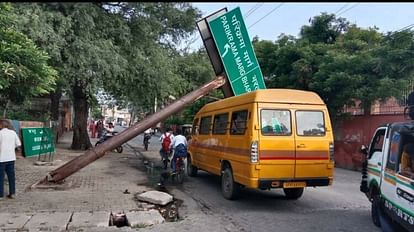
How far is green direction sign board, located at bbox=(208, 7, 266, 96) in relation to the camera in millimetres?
13727

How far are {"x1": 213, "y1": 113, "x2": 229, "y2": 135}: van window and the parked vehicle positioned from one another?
3.52 metres

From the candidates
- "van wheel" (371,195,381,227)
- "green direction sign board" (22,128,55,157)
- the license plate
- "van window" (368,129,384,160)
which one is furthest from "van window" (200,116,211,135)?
"green direction sign board" (22,128,55,157)

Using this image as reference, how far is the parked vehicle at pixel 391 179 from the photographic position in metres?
5.95

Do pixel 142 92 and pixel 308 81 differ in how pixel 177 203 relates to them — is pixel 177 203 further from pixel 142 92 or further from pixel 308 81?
pixel 308 81

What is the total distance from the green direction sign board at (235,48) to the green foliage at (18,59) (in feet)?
18.1

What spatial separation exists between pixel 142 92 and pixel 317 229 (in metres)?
14.7

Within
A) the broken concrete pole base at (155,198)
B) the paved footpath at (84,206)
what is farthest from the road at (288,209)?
the broken concrete pole base at (155,198)

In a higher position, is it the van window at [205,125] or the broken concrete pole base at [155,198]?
the van window at [205,125]

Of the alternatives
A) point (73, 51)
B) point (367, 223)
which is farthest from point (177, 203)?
point (73, 51)

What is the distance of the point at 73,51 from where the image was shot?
52.3 ft

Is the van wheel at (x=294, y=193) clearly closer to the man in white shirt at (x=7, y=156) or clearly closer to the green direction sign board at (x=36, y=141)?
the man in white shirt at (x=7, y=156)

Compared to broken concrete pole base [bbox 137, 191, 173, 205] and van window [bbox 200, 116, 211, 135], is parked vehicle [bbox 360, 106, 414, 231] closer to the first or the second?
broken concrete pole base [bbox 137, 191, 173, 205]

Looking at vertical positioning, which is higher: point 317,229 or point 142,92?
point 142,92

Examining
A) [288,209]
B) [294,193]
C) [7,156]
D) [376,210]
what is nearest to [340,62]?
[294,193]
